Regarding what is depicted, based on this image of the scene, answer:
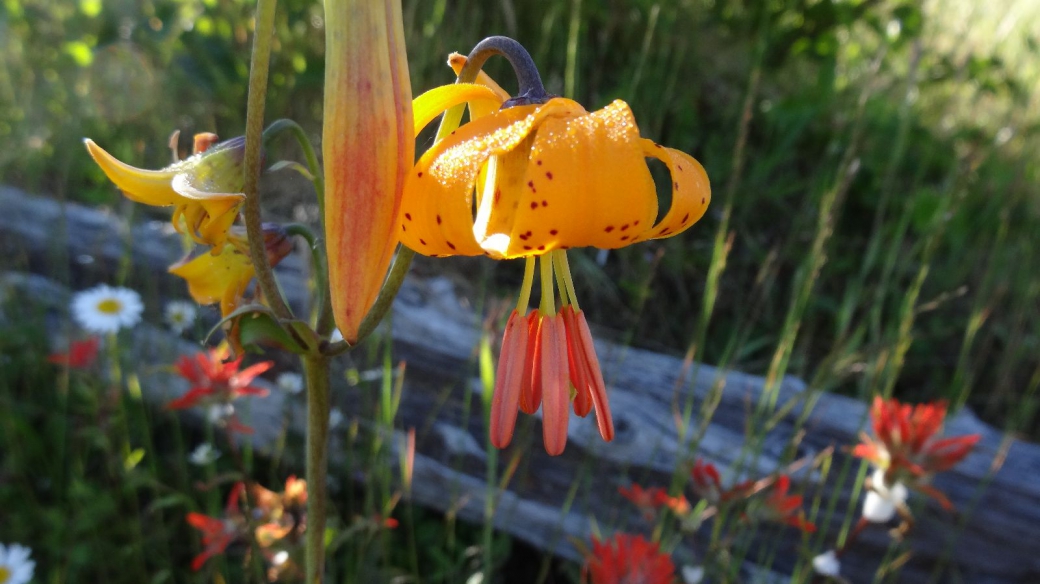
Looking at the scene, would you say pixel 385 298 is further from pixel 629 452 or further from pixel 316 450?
pixel 629 452

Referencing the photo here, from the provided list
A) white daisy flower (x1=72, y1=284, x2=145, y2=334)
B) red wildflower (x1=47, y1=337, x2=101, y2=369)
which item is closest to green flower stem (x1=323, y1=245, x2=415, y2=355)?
red wildflower (x1=47, y1=337, x2=101, y2=369)

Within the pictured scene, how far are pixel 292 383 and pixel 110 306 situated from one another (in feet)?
1.64

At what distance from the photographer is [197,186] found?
0.66m

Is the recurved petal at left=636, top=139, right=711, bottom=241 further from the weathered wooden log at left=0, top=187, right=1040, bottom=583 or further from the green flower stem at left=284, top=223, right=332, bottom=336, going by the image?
the weathered wooden log at left=0, top=187, right=1040, bottom=583

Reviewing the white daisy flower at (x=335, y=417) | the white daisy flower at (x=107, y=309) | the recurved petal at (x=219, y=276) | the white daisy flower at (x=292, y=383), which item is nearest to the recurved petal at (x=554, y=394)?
the recurved petal at (x=219, y=276)

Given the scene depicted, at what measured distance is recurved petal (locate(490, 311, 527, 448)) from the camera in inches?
28.3

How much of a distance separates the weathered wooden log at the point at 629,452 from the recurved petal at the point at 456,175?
0.93 metres

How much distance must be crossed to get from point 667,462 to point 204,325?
1.41 metres

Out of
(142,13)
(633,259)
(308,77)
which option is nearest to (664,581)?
(633,259)

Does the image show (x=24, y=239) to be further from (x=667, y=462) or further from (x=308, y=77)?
(x=667, y=462)

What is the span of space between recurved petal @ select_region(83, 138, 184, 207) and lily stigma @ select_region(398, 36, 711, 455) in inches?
8.2

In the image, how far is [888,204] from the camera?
2.90m

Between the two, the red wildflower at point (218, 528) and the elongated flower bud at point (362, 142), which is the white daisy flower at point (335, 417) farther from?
the elongated flower bud at point (362, 142)

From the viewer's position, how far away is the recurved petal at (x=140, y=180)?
612mm
